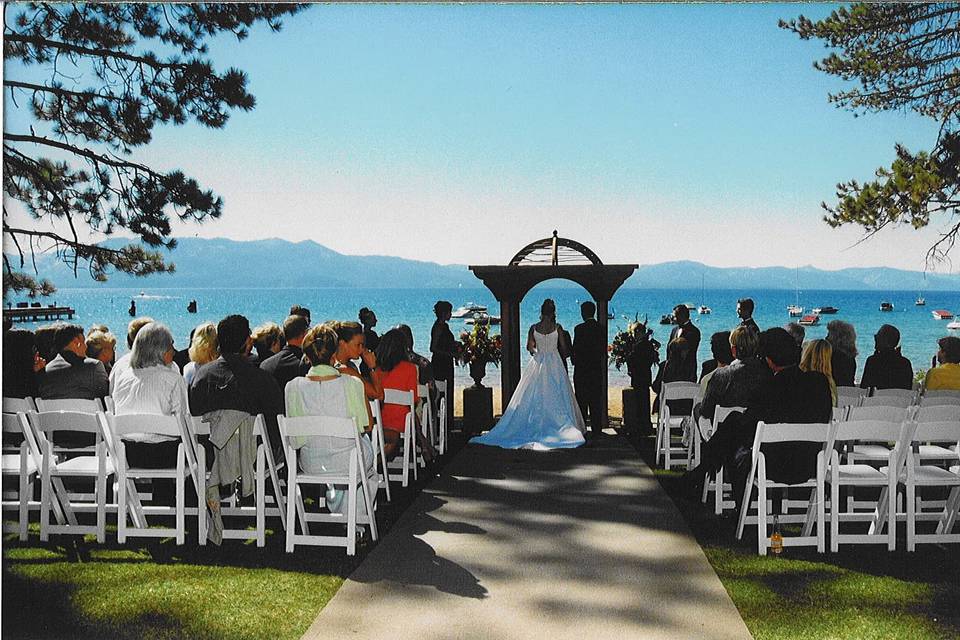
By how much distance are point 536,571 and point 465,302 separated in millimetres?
74682

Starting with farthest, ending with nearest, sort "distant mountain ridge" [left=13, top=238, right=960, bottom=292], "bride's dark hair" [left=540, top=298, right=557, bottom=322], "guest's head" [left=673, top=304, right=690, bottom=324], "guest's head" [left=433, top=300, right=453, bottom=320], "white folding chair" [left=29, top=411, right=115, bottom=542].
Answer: "distant mountain ridge" [left=13, top=238, right=960, bottom=292]
"guest's head" [left=433, top=300, right=453, bottom=320]
"bride's dark hair" [left=540, top=298, right=557, bottom=322]
"guest's head" [left=673, top=304, right=690, bottom=324]
"white folding chair" [left=29, top=411, right=115, bottom=542]

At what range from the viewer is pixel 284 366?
7379 mm

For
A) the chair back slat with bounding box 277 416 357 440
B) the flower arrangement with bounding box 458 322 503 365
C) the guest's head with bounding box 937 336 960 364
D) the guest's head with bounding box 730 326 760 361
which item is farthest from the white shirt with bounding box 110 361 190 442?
the flower arrangement with bounding box 458 322 503 365

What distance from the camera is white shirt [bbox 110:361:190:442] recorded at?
628 cm

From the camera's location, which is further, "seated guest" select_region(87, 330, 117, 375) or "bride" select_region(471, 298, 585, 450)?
"bride" select_region(471, 298, 585, 450)

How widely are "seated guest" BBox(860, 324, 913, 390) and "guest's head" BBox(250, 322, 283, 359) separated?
4977 millimetres

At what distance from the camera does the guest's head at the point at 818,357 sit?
6555mm

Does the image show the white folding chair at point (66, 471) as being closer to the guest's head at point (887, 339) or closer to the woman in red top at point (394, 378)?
the woman in red top at point (394, 378)

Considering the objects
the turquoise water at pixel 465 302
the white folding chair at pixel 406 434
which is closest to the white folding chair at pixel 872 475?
the white folding chair at pixel 406 434

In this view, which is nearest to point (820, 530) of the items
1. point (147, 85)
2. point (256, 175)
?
point (147, 85)

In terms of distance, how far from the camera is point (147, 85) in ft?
30.8

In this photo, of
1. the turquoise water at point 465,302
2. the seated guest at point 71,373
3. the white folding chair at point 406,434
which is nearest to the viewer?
the seated guest at point 71,373

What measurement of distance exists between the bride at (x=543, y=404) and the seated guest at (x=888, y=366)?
326 cm

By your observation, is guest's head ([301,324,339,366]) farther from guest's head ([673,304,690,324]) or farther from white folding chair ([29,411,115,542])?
guest's head ([673,304,690,324])
